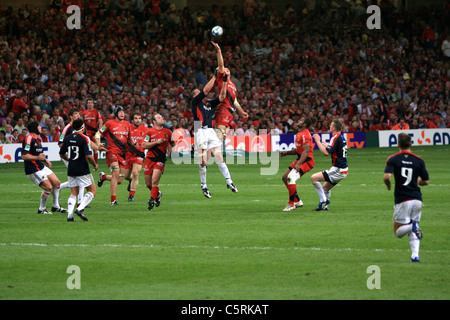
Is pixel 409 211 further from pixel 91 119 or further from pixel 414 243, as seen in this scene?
pixel 91 119

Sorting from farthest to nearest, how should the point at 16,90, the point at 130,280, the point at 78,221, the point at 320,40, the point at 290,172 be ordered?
the point at 320,40 → the point at 16,90 → the point at 290,172 → the point at 78,221 → the point at 130,280

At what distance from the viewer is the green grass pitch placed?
8.65m

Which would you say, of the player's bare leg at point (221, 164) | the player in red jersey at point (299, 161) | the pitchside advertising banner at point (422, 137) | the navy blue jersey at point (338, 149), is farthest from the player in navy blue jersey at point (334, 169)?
the pitchside advertising banner at point (422, 137)

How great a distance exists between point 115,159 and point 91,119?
3738 millimetres

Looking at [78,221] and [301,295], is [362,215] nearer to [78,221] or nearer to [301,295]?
[78,221]

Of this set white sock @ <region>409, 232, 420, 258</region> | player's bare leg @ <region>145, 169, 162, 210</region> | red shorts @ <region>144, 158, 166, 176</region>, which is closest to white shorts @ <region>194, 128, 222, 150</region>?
red shorts @ <region>144, 158, 166, 176</region>

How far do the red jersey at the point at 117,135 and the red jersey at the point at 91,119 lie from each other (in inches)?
119

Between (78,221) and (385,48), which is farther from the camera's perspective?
(385,48)

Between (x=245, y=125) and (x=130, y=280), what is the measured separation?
23.5 meters

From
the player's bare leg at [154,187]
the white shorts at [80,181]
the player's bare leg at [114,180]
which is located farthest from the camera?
the player's bare leg at [114,180]

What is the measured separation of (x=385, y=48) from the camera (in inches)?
1558

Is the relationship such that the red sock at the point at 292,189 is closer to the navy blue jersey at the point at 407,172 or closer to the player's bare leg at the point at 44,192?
the player's bare leg at the point at 44,192

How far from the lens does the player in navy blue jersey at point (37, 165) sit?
593 inches

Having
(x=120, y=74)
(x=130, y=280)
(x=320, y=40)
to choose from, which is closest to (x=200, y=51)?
(x=120, y=74)
